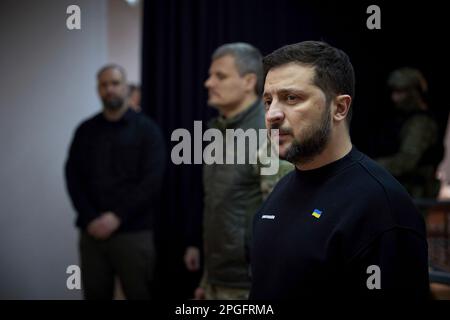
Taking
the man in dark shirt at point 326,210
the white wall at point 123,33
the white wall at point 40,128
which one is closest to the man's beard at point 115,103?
the white wall at point 40,128

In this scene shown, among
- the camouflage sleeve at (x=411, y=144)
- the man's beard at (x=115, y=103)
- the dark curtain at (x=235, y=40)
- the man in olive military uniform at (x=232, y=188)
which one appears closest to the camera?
the man in olive military uniform at (x=232, y=188)

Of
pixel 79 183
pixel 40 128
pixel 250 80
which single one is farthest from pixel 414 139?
pixel 40 128

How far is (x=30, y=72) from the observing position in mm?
3365

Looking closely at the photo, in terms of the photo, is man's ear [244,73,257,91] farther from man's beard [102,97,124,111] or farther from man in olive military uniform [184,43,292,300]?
man's beard [102,97,124,111]

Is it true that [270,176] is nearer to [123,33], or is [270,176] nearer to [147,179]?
[147,179]

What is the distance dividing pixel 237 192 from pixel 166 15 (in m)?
1.61

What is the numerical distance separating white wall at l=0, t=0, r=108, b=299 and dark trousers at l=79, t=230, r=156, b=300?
715 mm

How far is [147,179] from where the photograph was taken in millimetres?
2814

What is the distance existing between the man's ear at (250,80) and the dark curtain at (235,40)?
74cm

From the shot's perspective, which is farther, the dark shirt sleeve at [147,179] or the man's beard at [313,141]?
the dark shirt sleeve at [147,179]

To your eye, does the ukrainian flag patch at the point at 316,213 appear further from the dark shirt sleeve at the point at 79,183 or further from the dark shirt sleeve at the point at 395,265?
the dark shirt sleeve at the point at 79,183

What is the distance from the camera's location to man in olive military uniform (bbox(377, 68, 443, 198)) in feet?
8.85

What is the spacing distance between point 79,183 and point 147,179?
0.44m

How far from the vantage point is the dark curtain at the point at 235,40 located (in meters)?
2.78
